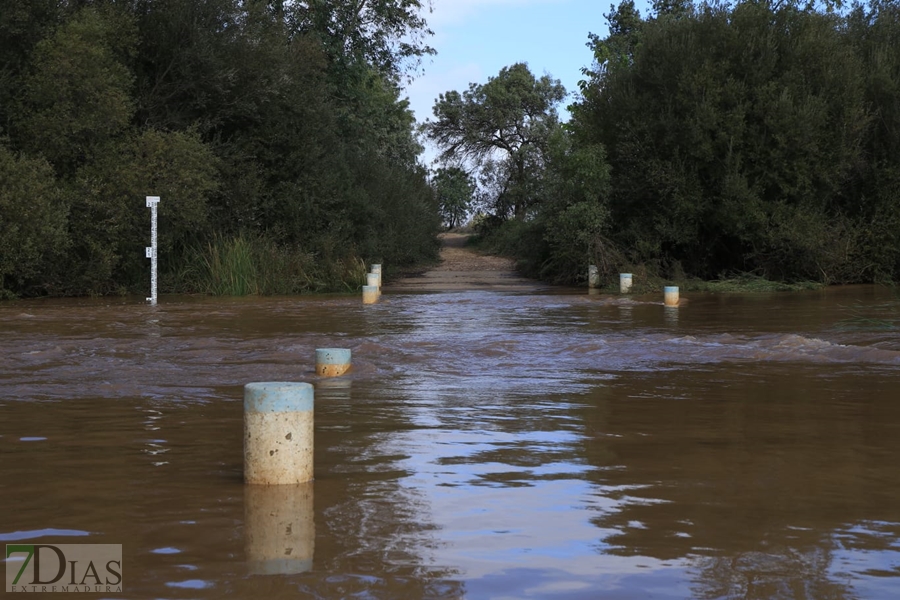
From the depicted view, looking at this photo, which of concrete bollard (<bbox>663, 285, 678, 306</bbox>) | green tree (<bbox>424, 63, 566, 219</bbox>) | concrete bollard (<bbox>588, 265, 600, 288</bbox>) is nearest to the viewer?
concrete bollard (<bbox>663, 285, 678, 306</bbox>)

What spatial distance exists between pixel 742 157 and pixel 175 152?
1542 cm

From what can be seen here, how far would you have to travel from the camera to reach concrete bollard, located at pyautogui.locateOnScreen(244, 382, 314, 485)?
6.20 metres

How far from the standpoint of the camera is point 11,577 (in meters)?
4.64

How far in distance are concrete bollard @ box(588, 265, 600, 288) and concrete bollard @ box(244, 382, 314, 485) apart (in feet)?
74.1

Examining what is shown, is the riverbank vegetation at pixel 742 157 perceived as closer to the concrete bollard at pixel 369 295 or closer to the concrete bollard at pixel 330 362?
the concrete bollard at pixel 369 295

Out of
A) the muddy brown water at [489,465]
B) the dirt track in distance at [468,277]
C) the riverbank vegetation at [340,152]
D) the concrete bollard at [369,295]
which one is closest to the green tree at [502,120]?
the dirt track in distance at [468,277]

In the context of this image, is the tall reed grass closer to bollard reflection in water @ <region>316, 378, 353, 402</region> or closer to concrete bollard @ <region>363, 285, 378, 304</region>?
concrete bollard @ <region>363, 285, 378, 304</region>

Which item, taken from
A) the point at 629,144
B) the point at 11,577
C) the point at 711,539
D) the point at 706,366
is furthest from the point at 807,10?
the point at 11,577

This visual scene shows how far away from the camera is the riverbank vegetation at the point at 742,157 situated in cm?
2772

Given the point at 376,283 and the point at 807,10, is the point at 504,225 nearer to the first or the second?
the point at 807,10

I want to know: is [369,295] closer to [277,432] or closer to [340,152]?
[340,152]

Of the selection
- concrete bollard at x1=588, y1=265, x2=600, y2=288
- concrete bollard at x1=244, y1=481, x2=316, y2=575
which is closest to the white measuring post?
concrete bollard at x1=588, y1=265, x2=600, y2=288

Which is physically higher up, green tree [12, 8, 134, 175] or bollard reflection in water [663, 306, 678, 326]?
green tree [12, 8, 134, 175]

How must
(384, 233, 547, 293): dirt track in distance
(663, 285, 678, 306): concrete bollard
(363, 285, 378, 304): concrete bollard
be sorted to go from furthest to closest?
(384, 233, 547, 293): dirt track in distance
(363, 285, 378, 304): concrete bollard
(663, 285, 678, 306): concrete bollard
